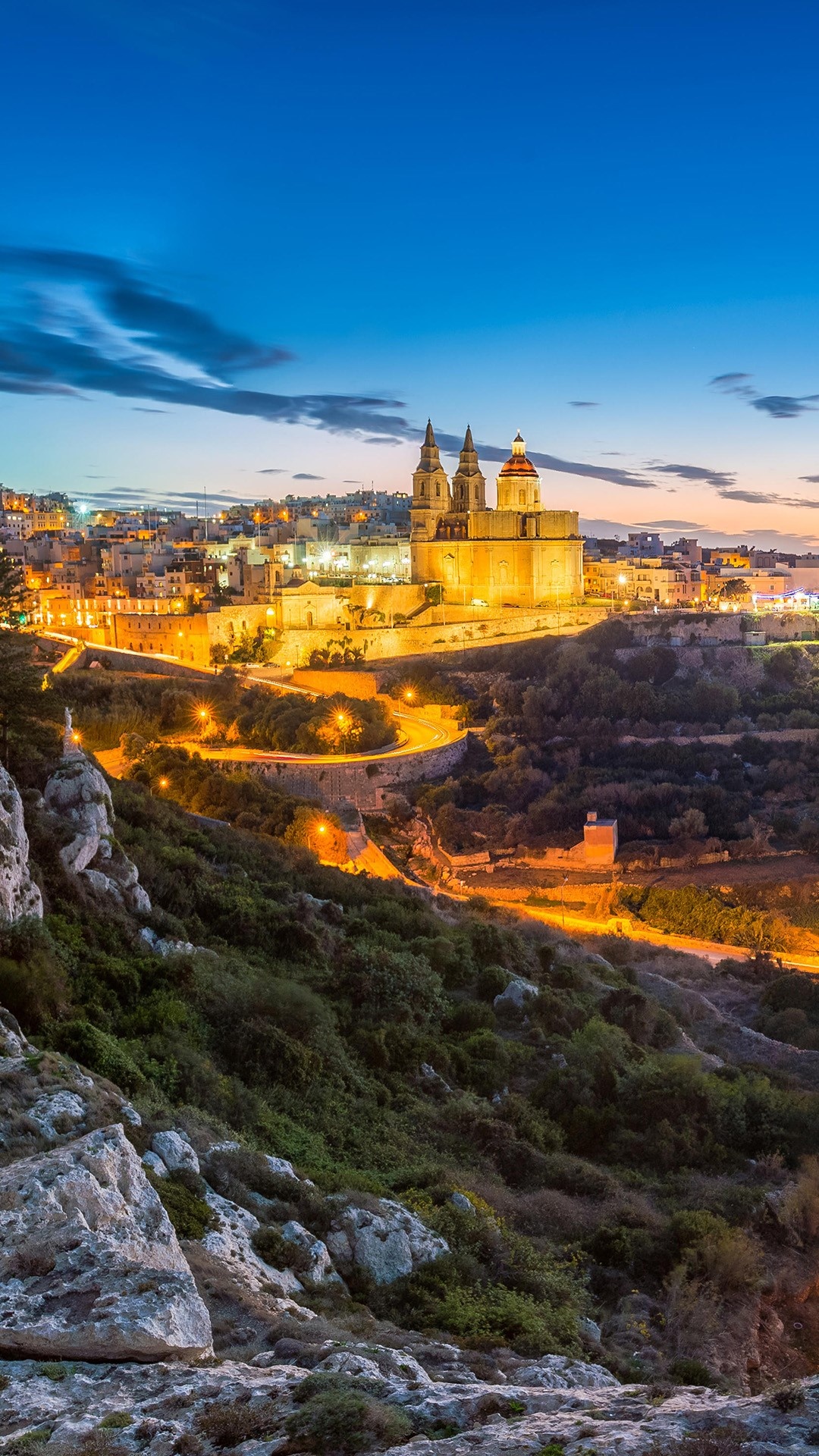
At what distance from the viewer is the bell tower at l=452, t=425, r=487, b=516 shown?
57.6 metres

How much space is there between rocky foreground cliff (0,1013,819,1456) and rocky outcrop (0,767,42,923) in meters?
2.31

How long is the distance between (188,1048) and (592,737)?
30296 millimetres

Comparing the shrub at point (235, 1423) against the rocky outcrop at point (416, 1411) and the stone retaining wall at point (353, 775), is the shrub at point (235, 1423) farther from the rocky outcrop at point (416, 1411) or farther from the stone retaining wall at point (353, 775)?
the stone retaining wall at point (353, 775)

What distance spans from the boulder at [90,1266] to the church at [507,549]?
47.1 meters

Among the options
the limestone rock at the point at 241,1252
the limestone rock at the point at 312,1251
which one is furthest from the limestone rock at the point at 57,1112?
the limestone rock at the point at 312,1251

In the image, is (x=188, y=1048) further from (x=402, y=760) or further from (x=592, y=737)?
(x=592, y=737)

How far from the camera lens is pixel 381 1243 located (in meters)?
6.87

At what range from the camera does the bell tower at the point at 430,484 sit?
57000mm

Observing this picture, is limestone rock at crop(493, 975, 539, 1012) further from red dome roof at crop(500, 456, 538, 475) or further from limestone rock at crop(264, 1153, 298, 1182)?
red dome roof at crop(500, 456, 538, 475)

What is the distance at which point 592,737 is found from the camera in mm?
37750

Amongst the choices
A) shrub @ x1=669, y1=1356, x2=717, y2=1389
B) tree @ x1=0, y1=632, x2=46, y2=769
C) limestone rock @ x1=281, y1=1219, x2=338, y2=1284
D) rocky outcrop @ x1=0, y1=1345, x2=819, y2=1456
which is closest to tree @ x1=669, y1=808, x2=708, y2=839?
tree @ x1=0, y1=632, x2=46, y2=769

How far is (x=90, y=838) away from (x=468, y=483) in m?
49.0

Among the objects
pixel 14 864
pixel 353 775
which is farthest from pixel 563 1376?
pixel 353 775

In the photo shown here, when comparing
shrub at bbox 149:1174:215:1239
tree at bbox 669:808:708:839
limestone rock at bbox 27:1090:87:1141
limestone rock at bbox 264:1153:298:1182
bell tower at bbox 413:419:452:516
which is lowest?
tree at bbox 669:808:708:839
